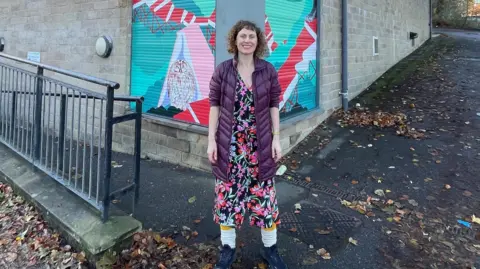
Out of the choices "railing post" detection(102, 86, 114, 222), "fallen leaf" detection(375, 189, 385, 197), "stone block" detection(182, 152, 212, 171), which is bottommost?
"fallen leaf" detection(375, 189, 385, 197)

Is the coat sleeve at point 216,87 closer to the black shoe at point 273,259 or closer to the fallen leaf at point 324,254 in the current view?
the black shoe at point 273,259

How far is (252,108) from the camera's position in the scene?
2436 mm

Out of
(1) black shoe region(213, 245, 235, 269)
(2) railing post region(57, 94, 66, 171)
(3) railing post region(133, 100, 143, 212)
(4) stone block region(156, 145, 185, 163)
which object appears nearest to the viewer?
(1) black shoe region(213, 245, 235, 269)

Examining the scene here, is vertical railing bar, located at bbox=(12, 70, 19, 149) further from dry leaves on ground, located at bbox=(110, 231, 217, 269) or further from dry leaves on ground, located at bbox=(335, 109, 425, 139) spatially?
dry leaves on ground, located at bbox=(335, 109, 425, 139)

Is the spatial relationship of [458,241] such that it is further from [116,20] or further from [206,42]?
[116,20]

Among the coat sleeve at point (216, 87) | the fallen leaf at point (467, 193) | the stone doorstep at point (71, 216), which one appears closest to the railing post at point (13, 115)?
the stone doorstep at point (71, 216)

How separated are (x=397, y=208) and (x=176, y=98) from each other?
3.13m

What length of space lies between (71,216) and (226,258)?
133 centimetres

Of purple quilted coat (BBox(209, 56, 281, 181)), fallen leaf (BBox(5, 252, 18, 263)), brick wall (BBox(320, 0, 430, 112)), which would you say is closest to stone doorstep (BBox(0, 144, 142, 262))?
fallen leaf (BBox(5, 252, 18, 263))

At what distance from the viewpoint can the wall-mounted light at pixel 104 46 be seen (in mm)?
5926

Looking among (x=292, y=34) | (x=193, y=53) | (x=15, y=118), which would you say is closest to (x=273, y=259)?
(x=193, y=53)

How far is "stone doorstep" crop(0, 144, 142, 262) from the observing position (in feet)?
8.76

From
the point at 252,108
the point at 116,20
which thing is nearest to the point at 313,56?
the point at 116,20

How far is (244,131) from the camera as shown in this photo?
8.08 ft
